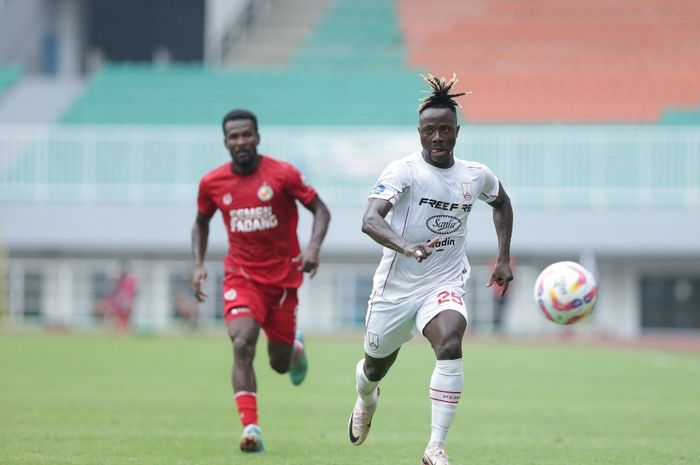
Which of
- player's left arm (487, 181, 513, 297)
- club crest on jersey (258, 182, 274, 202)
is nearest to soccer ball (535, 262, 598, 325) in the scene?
player's left arm (487, 181, 513, 297)

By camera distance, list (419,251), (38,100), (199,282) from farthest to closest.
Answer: (38,100), (199,282), (419,251)

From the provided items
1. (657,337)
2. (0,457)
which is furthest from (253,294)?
(657,337)

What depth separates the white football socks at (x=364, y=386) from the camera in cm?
954

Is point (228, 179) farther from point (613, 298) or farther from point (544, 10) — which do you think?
point (544, 10)

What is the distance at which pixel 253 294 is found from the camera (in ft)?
35.7

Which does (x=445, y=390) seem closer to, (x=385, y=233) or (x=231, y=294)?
(x=385, y=233)

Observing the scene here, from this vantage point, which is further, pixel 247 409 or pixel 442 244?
pixel 247 409

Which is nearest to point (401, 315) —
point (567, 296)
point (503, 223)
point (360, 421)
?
point (503, 223)

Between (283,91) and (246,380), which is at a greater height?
(283,91)

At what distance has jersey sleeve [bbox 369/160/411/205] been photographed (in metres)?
8.59

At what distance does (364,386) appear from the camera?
9.60 metres

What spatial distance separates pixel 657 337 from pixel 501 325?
4.62 meters

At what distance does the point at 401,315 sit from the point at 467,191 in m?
0.97

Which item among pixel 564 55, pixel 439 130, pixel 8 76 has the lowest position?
pixel 439 130
